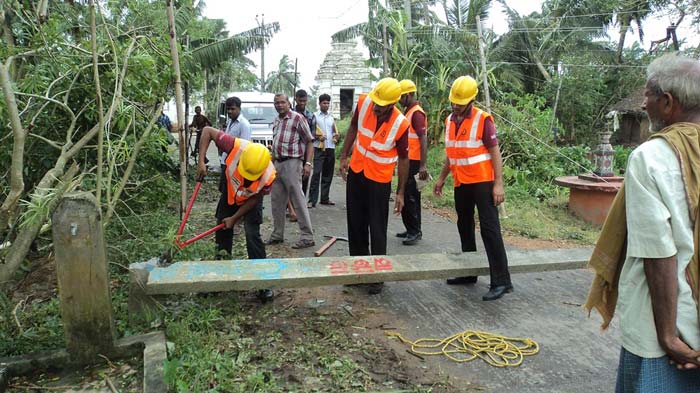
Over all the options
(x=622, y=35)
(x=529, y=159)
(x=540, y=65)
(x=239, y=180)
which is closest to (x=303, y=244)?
(x=239, y=180)

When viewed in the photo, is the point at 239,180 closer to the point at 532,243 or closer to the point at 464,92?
the point at 464,92

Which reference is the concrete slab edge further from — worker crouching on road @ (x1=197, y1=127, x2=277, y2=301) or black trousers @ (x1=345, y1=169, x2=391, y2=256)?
black trousers @ (x1=345, y1=169, x2=391, y2=256)

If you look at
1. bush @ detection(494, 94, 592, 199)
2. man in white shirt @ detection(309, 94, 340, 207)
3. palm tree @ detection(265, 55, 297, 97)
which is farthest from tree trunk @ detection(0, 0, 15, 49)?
palm tree @ detection(265, 55, 297, 97)

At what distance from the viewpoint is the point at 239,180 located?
13.0 ft

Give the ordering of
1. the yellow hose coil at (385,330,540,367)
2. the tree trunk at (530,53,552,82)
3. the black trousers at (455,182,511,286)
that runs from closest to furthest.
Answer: the yellow hose coil at (385,330,540,367) < the black trousers at (455,182,511,286) < the tree trunk at (530,53,552,82)

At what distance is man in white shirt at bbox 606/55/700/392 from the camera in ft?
5.00

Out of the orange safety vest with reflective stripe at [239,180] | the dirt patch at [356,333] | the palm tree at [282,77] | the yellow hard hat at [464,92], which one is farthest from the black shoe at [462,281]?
the palm tree at [282,77]

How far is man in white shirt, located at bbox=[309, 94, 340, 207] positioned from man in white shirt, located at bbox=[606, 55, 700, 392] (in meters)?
6.24

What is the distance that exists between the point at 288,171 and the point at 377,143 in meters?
1.65

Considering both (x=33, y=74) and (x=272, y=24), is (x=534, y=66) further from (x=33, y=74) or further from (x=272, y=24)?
(x=33, y=74)

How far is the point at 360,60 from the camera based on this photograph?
23906 millimetres

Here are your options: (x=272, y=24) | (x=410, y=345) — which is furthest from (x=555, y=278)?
(x=272, y=24)

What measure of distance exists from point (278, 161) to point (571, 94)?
13.3 m

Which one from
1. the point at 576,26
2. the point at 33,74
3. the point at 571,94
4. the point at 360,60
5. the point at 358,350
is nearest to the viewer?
the point at 358,350
